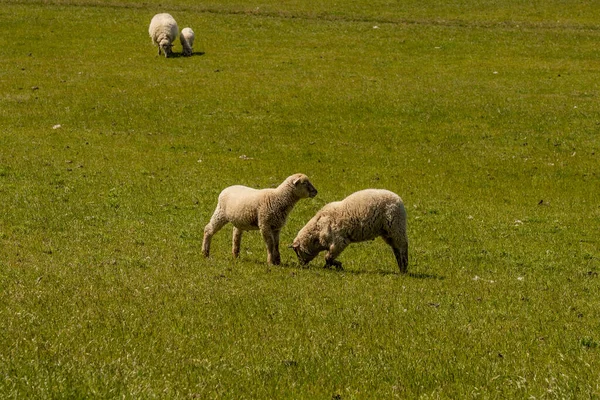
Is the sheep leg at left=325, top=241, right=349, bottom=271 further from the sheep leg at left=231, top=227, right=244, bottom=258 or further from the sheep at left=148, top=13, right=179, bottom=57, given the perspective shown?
the sheep at left=148, top=13, right=179, bottom=57

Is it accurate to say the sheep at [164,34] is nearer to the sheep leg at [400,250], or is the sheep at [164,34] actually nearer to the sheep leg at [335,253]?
the sheep leg at [335,253]

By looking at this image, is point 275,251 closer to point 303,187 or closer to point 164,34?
point 303,187

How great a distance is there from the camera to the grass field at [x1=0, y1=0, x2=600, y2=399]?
9.81 metres

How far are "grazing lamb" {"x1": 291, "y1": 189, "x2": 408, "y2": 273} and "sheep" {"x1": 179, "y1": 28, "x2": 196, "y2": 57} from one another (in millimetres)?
30758

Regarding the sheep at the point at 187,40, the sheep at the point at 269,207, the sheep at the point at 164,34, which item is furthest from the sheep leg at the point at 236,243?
the sheep at the point at 187,40

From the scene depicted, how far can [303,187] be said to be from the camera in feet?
56.2

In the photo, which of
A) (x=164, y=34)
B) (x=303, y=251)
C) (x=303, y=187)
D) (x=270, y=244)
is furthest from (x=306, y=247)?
(x=164, y=34)

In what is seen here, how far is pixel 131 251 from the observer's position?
1822 cm

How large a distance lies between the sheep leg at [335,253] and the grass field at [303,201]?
814 millimetres

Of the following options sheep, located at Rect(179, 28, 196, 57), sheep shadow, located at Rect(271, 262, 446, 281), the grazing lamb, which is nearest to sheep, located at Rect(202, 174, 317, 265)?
sheep shadow, located at Rect(271, 262, 446, 281)

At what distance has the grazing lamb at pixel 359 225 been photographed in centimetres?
1712

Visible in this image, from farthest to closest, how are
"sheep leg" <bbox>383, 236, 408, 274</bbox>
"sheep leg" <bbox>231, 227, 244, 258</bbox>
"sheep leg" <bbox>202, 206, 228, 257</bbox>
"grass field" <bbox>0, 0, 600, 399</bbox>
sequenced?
"sheep leg" <bbox>231, 227, 244, 258</bbox> < "sheep leg" <bbox>202, 206, 228, 257</bbox> < "sheep leg" <bbox>383, 236, 408, 274</bbox> < "grass field" <bbox>0, 0, 600, 399</bbox>

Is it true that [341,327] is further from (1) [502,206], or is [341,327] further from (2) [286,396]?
(1) [502,206]

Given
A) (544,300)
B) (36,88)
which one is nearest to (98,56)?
(36,88)
